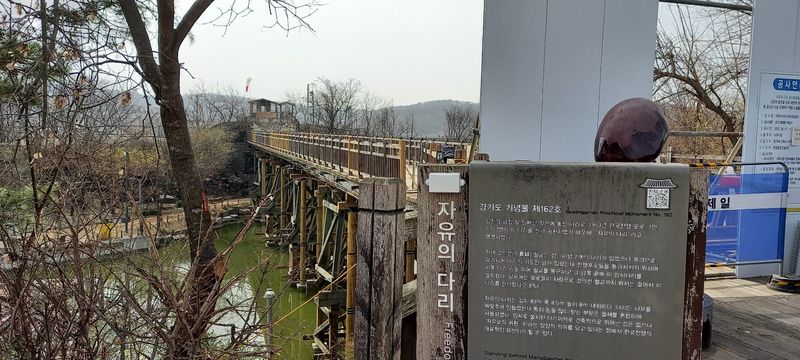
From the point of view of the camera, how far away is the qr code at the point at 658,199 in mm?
1797

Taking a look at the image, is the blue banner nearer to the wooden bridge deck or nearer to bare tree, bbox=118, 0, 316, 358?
the wooden bridge deck

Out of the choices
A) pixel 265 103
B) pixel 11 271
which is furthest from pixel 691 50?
pixel 265 103

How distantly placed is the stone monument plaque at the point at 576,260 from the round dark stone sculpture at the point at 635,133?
489 millimetres

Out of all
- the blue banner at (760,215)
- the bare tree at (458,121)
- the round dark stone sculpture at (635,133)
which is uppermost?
the bare tree at (458,121)

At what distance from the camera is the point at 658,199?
1808 millimetres

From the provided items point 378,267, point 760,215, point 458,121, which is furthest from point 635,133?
point 458,121

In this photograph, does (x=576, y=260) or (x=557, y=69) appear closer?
(x=576, y=260)

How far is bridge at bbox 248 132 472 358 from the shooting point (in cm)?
759

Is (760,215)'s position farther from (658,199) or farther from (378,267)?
(378,267)

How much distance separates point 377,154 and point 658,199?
7.99 meters

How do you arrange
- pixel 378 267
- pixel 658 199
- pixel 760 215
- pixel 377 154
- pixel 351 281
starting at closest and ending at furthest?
pixel 658 199 < pixel 378 267 < pixel 760 215 < pixel 351 281 < pixel 377 154

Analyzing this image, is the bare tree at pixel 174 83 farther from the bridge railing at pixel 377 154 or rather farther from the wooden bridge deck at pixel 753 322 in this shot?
the wooden bridge deck at pixel 753 322

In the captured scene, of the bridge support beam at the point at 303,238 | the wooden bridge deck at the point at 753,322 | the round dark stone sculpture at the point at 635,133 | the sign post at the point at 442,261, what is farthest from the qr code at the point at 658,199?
the bridge support beam at the point at 303,238

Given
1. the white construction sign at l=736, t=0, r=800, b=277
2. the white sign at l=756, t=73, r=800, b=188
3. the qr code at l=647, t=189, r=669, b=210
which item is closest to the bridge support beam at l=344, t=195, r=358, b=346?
the white construction sign at l=736, t=0, r=800, b=277
